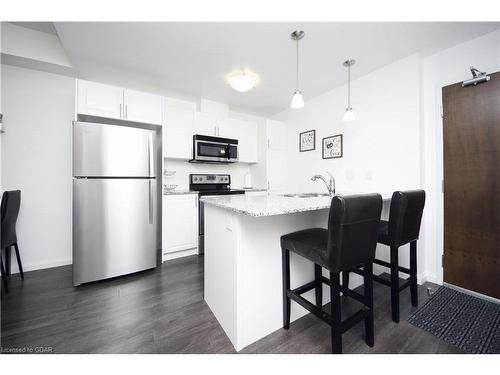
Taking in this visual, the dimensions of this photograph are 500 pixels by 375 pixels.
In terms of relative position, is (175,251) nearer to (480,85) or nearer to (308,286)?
(308,286)

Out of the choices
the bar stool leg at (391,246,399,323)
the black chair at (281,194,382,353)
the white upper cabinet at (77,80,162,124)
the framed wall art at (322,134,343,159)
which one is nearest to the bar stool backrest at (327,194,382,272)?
the black chair at (281,194,382,353)

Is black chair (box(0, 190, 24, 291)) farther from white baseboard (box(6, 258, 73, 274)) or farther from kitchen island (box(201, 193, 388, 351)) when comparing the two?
kitchen island (box(201, 193, 388, 351))

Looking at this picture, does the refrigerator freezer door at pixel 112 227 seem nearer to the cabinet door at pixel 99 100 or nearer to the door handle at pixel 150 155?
the door handle at pixel 150 155

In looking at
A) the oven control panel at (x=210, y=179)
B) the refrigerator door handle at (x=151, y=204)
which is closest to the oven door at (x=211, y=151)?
the oven control panel at (x=210, y=179)

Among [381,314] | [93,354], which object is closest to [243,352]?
[93,354]

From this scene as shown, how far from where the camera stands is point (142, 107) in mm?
2537

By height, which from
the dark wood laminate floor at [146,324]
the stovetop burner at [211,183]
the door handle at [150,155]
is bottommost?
the dark wood laminate floor at [146,324]

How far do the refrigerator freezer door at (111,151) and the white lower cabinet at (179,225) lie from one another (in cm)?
60

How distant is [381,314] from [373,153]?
1.81 meters

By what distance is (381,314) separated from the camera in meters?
1.59

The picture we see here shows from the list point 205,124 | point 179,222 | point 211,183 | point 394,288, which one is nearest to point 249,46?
point 205,124

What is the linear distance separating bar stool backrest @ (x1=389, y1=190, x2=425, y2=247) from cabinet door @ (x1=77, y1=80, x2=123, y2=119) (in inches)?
121

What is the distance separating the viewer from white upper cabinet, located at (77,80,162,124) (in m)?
2.24

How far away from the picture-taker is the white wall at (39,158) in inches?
90.8
